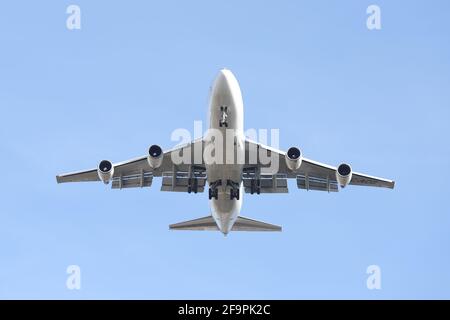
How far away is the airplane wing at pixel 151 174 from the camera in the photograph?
42469mm

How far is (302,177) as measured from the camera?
44.3m

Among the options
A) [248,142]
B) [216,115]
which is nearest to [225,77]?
[216,115]

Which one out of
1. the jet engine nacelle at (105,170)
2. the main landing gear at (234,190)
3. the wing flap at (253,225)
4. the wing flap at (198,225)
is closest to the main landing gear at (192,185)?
the wing flap at (198,225)

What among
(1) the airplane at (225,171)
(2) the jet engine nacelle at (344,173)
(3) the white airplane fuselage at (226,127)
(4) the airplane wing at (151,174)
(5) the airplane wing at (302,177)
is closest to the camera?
(3) the white airplane fuselage at (226,127)

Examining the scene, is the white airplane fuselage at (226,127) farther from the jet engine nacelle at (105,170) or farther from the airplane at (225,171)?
the jet engine nacelle at (105,170)

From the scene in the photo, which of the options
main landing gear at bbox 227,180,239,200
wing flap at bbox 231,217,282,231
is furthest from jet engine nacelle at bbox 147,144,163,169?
wing flap at bbox 231,217,282,231

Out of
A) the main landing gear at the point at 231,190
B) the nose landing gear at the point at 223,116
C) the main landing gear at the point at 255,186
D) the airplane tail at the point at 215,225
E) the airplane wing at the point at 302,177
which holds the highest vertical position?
the nose landing gear at the point at 223,116

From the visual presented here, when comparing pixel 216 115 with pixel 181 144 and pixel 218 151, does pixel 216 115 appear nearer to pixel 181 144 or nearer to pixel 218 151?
pixel 218 151

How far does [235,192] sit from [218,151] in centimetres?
295

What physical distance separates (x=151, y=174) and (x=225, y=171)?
22.7ft

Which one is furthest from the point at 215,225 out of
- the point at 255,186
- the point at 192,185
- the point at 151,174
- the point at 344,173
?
the point at 344,173

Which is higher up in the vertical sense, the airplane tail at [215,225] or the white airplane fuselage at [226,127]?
the white airplane fuselage at [226,127]

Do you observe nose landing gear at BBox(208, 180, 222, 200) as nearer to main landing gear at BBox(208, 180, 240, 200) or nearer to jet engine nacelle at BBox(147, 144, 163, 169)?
main landing gear at BBox(208, 180, 240, 200)

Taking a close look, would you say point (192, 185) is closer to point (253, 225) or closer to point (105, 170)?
point (253, 225)
